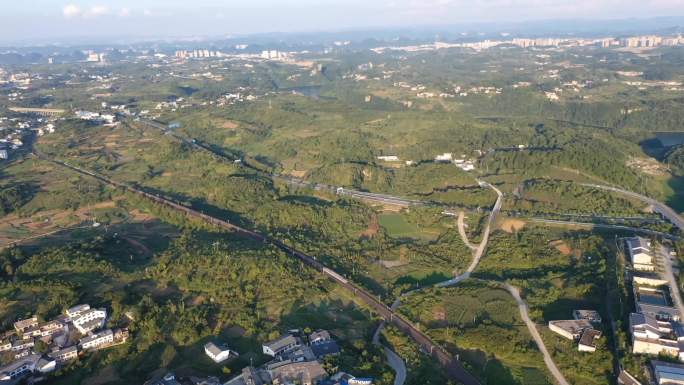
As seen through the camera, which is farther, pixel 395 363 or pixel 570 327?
pixel 570 327

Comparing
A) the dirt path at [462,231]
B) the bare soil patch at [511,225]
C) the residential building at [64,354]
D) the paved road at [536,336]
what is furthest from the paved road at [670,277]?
the residential building at [64,354]

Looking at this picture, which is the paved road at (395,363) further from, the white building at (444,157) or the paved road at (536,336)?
the white building at (444,157)

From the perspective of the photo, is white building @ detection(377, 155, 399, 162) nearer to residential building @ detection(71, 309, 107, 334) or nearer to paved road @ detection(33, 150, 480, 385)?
paved road @ detection(33, 150, 480, 385)

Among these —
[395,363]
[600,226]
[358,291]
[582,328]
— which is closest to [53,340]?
[358,291]

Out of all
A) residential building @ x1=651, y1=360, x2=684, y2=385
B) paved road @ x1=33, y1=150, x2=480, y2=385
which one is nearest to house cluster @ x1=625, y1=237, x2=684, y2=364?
residential building @ x1=651, y1=360, x2=684, y2=385

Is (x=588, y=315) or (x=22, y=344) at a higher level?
(x=588, y=315)

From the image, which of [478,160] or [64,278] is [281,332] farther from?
[478,160]

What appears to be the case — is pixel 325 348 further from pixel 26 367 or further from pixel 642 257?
pixel 642 257
